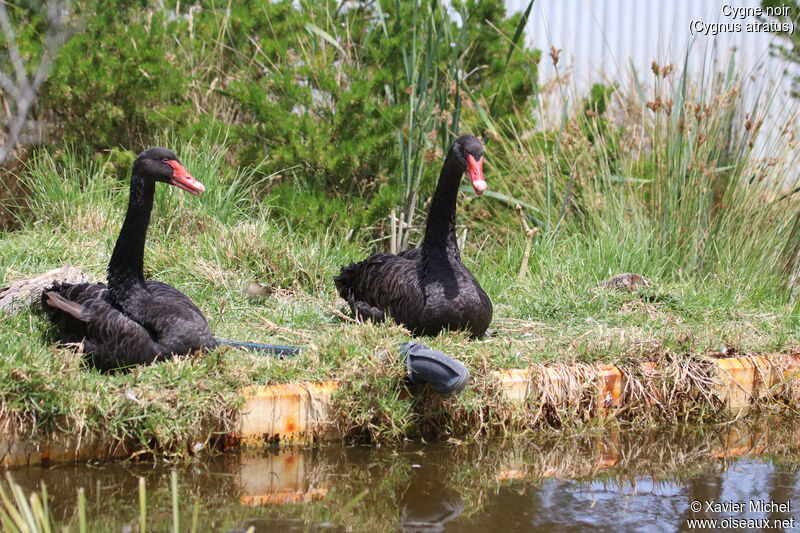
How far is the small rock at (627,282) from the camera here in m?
6.38

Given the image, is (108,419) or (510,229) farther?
(510,229)

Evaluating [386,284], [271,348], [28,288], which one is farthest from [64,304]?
[386,284]

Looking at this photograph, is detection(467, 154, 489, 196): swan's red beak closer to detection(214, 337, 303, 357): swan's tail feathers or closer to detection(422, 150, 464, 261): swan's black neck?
detection(422, 150, 464, 261): swan's black neck

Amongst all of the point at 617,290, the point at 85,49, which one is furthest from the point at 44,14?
the point at 617,290

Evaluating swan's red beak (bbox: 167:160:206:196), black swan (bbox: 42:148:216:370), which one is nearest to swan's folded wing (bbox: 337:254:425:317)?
black swan (bbox: 42:148:216:370)

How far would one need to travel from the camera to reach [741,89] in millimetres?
7148

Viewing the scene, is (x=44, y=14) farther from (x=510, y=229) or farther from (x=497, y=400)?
(x=497, y=400)

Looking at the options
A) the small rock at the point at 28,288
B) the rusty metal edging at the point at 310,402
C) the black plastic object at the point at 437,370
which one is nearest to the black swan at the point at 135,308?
the small rock at the point at 28,288

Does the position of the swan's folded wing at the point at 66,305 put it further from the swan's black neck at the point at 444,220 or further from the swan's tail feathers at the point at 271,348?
the swan's black neck at the point at 444,220

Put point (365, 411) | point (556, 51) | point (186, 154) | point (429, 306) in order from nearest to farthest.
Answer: point (365, 411)
point (429, 306)
point (556, 51)
point (186, 154)

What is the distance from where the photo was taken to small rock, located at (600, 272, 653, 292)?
6383 millimetres

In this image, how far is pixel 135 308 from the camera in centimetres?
440

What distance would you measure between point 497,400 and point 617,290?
2374 mm

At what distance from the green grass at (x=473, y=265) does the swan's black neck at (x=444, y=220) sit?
65 cm
